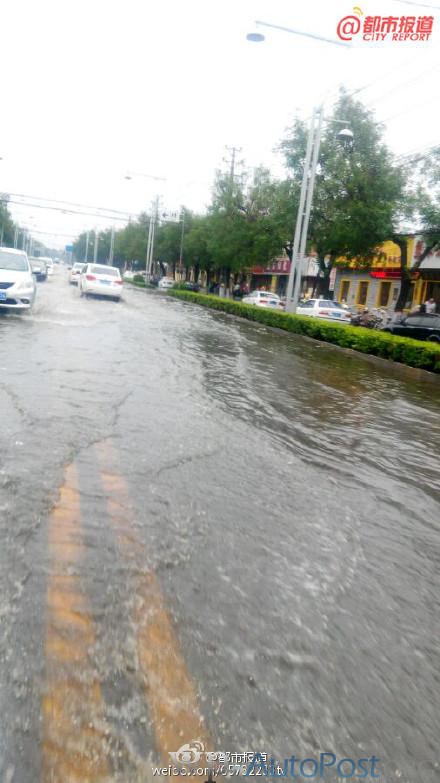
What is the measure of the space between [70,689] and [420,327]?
63.6 ft

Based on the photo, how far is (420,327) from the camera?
20.2 m

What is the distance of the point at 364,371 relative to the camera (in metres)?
14.1

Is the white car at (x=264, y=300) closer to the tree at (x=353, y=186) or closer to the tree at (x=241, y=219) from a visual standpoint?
the tree at (x=241, y=219)

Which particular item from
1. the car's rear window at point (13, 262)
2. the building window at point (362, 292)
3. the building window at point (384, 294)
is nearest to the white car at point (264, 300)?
the building window at point (384, 294)

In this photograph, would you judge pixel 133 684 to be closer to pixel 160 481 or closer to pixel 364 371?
pixel 160 481

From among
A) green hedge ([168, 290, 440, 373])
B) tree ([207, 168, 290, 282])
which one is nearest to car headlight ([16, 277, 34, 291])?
green hedge ([168, 290, 440, 373])

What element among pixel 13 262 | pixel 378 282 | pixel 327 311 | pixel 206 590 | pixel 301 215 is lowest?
pixel 327 311

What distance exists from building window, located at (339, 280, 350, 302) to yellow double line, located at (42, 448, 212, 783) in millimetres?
44734

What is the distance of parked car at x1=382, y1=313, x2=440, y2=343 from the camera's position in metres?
19.6

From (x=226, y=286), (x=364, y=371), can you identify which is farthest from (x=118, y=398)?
(x=226, y=286)

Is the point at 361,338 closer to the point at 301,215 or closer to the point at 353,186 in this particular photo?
the point at 301,215

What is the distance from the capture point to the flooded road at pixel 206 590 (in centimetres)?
216

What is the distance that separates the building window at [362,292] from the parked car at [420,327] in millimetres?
22708

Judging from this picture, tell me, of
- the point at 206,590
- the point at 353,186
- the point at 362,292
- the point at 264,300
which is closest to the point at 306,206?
the point at 353,186
